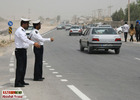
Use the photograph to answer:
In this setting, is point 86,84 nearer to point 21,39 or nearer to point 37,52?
point 37,52

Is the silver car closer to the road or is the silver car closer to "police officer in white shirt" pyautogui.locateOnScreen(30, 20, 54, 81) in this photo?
the road

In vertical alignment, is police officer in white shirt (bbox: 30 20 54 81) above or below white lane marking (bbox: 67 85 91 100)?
above

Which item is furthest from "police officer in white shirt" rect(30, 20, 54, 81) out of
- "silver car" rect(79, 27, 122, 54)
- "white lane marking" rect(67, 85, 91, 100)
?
"silver car" rect(79, 27, 122, 54)

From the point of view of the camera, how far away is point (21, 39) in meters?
10.0

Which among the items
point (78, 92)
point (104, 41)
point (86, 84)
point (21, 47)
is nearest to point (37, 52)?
point (21, 47)

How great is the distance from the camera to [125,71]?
551 inches

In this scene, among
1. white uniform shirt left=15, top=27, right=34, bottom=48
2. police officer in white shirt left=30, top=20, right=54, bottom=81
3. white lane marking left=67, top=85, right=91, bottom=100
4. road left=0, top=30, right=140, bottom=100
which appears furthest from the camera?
police officer in white shirt left=30, top=20, right=54, bottom=81

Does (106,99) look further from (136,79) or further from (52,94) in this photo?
(136,79)

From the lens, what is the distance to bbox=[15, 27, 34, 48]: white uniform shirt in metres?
9.93

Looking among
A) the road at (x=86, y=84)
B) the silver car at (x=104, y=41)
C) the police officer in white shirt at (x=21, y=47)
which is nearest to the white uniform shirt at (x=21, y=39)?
the police officer in white shirt at (x=21, y=47)

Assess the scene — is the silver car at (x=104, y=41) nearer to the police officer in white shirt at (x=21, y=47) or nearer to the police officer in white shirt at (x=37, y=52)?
the police officer in white shirt at (x=37, y=52)

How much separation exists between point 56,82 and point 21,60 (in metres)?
1.42

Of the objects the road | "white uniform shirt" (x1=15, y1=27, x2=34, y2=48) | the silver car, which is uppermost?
"white uniform shirt" (x1=15, y1=27, x2=34, y2=48)

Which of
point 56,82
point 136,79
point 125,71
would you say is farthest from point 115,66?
point 56,82
